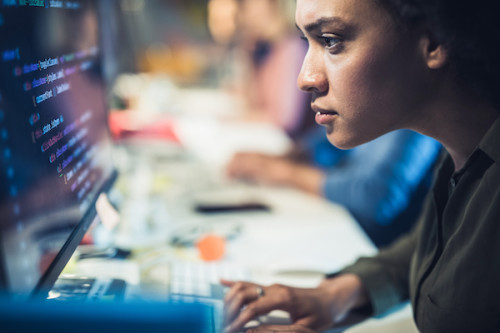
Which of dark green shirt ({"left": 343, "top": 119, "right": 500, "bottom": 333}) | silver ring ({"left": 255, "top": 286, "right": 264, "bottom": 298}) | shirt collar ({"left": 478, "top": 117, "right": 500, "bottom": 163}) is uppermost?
shirt collar ({"left": 478, "top": 117, "right": 500, "bottom": 163})

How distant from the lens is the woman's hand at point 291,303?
0.74 metres

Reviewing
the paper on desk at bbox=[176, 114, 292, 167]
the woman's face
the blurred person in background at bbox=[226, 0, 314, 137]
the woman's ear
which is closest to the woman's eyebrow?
the woman's face

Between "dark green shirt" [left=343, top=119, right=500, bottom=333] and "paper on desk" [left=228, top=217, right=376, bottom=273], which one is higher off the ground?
"dark green shirt" [left=343, top=119, right=500, bottom=333]

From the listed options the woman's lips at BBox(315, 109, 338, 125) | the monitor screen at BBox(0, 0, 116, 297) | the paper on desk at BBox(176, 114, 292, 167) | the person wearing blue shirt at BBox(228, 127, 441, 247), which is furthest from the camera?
the paper on desk at BBox(176, 114, 292, 167)

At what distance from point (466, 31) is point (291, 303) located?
1.73ft

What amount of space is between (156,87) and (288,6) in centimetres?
187

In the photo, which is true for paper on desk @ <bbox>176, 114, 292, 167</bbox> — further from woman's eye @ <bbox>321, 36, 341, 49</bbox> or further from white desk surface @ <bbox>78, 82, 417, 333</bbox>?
woman's eye @ <bbox>321, 36, 341, 49</bbox>

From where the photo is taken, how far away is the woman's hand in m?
0.74

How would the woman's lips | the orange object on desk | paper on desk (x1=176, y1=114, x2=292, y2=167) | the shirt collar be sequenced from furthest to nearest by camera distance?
paper on desk (x1=176, y1=114, x2=292, y2=167) < the orange object on desk < the woman's lips < the shirt collar

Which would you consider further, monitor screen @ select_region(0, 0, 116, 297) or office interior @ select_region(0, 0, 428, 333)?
office interior @ select_region(0, 0, 428, 333)

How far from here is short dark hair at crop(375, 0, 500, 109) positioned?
587 mm

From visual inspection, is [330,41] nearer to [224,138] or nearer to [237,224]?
[237,224]

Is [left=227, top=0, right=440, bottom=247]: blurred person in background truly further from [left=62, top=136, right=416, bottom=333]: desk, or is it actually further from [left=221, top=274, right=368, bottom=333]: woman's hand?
[left=221, top=274, right=368, bottom=333]: woman's hand

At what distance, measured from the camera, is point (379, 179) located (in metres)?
1.42
